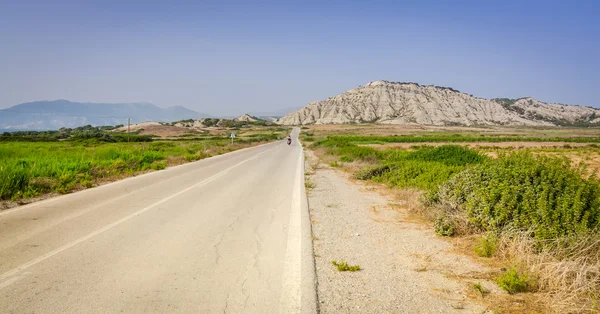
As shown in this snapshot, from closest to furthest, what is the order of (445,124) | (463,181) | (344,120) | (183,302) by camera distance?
1. (183,302)
2. (463,181)
3. (445,124)
4. (344,120)

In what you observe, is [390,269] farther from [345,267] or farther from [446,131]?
[446,131]

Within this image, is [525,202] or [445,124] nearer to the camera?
[525,202]

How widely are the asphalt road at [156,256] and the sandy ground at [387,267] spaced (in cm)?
33

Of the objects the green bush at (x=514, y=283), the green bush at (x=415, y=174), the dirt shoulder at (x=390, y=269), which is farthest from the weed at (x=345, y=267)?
the green bush at (x=415, y=174)

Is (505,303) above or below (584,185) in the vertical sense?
below

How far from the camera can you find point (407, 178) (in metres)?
13.8

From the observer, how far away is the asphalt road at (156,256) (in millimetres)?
4121

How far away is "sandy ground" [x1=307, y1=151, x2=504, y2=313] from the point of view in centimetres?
425

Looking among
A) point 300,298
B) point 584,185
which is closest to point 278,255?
point 300,298

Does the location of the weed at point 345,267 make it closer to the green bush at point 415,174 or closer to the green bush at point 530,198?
the green bush at point 530,198

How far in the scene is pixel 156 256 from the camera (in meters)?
5.57

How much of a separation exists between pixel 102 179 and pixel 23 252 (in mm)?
9677

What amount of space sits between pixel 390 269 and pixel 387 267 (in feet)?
0.29

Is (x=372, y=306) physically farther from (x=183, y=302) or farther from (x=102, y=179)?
(x=102, y=179)
